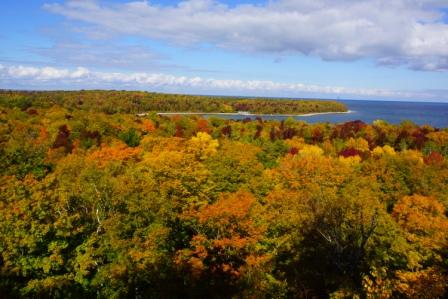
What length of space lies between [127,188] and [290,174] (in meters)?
18.5

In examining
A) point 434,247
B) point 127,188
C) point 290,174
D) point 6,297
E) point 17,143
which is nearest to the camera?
point 6,297

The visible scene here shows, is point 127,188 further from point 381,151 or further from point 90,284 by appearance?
point 381,151

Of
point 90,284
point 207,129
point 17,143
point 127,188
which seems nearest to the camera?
point 90,284

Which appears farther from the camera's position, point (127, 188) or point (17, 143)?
point (17, 143)

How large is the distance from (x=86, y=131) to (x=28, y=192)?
182ft

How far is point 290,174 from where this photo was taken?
39.9 meters

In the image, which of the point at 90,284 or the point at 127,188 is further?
the point at 127,188

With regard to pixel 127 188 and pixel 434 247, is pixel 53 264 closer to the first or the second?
pixel 127 188

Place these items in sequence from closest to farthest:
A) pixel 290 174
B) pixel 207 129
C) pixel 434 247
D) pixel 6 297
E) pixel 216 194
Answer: pixel 6 297 → pixel 434 247 → pixel 216 194 → pixel 290 174 → pixel 207 129

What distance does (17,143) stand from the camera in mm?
47062

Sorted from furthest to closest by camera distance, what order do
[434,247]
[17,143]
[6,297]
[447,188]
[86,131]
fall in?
1. [86,131]
2. [17,143]
3. [447,188]
4. [434,247]
5. [6,297]

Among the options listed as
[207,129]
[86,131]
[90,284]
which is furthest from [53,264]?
[207,129]

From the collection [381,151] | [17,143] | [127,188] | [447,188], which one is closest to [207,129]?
[381,151]

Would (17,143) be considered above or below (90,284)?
above
